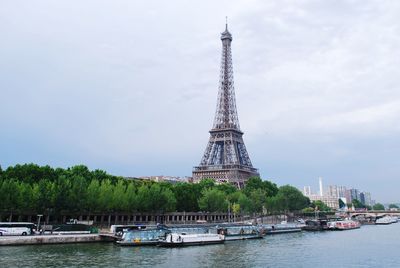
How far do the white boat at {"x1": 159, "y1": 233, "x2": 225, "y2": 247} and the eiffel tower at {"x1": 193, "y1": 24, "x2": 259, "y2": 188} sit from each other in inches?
3212

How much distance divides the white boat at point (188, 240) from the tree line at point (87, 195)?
923 inches

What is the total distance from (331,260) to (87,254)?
2543 cm

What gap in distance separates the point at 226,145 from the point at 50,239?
98326mm

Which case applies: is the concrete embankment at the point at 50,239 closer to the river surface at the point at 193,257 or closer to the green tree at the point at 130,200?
the river surface at the point at 193,257

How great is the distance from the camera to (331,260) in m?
43.0

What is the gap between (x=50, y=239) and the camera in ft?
176

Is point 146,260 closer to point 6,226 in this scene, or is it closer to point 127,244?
point 127,244

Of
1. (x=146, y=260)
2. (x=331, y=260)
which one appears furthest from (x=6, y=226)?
(x=331, y=260)

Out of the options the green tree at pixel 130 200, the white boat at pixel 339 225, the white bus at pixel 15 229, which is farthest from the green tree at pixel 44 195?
the white boat at pixel 339 225

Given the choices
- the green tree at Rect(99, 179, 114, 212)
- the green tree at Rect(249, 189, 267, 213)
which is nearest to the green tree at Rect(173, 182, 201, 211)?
the green tree at Rect(249, 189, 267, 213)

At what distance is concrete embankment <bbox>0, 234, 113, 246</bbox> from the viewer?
50.5 meters

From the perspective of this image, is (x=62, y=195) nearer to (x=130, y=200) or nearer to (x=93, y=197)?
(x=93, y=197)

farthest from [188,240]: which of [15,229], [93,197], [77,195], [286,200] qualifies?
[286,200]

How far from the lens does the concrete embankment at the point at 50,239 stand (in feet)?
166
